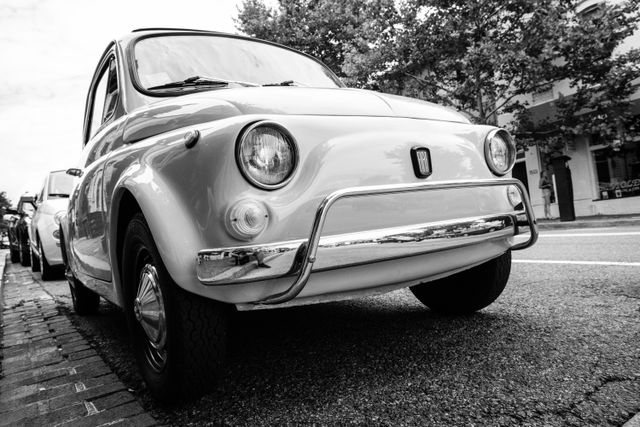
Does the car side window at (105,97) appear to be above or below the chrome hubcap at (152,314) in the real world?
above

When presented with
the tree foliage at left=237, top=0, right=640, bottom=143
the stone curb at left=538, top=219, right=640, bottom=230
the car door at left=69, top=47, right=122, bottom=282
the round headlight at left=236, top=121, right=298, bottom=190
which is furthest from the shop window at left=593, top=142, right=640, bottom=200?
the round headlight at left=236, top=121, right=298, bottom=190

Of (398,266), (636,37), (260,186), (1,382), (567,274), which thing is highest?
(636,37)

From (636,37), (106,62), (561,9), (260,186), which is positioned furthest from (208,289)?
(636,37)

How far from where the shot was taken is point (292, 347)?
8.21 feet

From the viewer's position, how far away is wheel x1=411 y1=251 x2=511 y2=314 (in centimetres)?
263

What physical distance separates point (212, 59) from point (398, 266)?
62.6 inches

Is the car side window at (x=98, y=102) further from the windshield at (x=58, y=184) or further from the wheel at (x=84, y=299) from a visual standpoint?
the windshield at (x=58, y=184)

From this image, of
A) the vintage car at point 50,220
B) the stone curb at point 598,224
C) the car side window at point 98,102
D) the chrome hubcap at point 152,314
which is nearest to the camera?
the chrome hubcap at point 152,314

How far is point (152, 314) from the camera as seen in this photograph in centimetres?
192

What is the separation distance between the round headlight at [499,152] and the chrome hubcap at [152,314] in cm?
156

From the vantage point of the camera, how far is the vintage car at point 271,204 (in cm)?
164

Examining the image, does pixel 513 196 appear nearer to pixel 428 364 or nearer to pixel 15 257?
pixel 428 364

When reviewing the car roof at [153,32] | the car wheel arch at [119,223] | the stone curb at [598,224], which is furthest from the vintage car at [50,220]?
the stone curb at [598,224]

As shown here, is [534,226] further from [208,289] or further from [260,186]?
[208,289]
